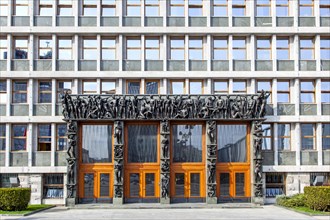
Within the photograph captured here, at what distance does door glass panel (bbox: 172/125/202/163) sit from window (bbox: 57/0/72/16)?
1149cm

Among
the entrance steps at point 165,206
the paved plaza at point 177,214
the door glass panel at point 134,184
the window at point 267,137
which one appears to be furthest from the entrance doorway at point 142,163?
the window at point 267,137

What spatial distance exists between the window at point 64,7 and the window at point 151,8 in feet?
18.4


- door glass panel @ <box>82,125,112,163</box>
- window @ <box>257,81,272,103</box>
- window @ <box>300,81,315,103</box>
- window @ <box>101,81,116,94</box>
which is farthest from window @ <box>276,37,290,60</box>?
door glass panel @ <box>82,125,112,163</box>

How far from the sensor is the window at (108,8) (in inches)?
1406

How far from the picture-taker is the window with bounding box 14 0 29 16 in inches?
1394

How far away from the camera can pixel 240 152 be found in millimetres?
34000

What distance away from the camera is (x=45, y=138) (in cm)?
3491

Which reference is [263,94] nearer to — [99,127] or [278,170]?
[278,170]

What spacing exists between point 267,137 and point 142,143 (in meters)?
9.15

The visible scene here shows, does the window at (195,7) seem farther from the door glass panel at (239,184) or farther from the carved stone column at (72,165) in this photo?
the door glass panel at (239,184)

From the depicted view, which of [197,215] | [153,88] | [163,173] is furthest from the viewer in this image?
[153,88]

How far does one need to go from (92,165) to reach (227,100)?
1031 centimetres

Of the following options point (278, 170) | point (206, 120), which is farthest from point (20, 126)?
point (278, 170)

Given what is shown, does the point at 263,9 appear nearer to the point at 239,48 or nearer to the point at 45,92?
the point at 239,48
